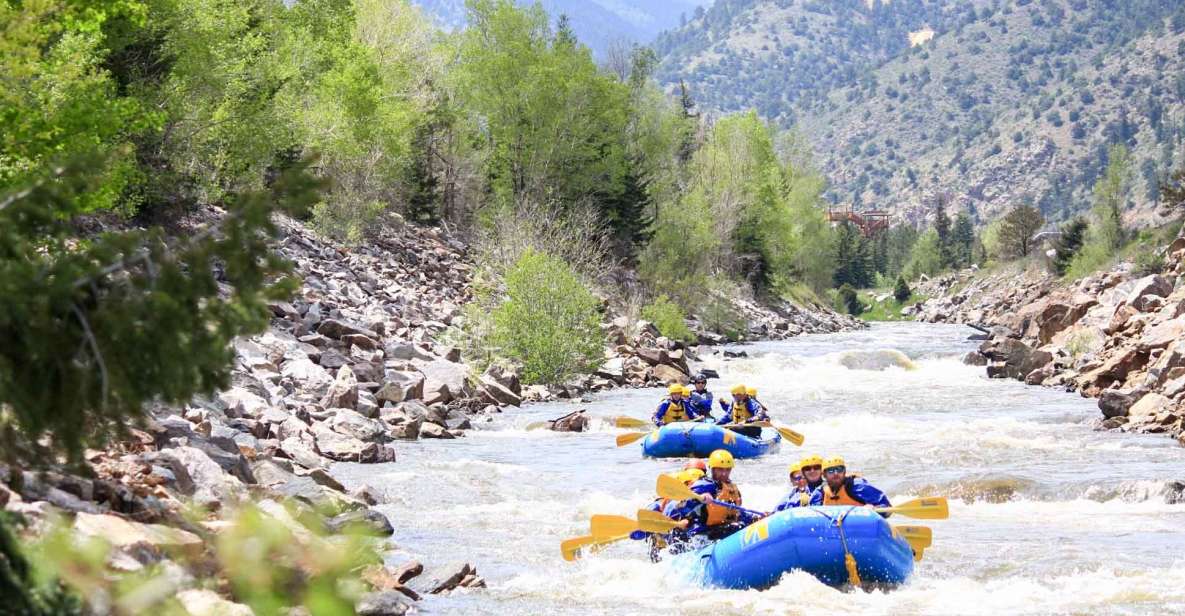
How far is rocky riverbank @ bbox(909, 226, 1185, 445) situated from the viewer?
22.8m

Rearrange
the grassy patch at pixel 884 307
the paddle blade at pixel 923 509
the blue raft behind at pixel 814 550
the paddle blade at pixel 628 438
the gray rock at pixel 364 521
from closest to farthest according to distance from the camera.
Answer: the blue raft behind at pixel 814 550
the gray rock at pixel 364 521
the paddle blade at pixel 923 509
the paddle blade at pixel 628 438
the grassy patch at pixel 884 307

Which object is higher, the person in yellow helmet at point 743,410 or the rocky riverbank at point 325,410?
the rocky riverbank at point 325,410

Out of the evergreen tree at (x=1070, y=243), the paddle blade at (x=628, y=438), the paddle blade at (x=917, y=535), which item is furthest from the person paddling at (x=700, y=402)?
the evergreen tree at (x=1070, y=243)

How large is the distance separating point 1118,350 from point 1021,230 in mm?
73405

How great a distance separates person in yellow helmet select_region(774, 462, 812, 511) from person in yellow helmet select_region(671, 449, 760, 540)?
0.36m

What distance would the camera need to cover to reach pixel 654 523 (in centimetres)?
1216

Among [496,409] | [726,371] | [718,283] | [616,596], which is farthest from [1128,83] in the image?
[616,596]

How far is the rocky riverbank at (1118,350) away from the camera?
22.8m

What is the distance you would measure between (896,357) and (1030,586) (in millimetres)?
29772

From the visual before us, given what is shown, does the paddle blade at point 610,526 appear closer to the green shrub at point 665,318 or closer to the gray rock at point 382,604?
the gray rock at point 382,604

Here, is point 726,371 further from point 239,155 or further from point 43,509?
point 43,509

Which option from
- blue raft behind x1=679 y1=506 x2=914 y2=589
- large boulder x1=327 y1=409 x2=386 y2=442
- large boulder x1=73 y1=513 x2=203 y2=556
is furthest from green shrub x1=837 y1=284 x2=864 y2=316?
large boulder x1=73 y1=513 x2=203 y2=556

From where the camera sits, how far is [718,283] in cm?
5359

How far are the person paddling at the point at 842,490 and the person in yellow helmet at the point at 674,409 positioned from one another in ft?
31.1
